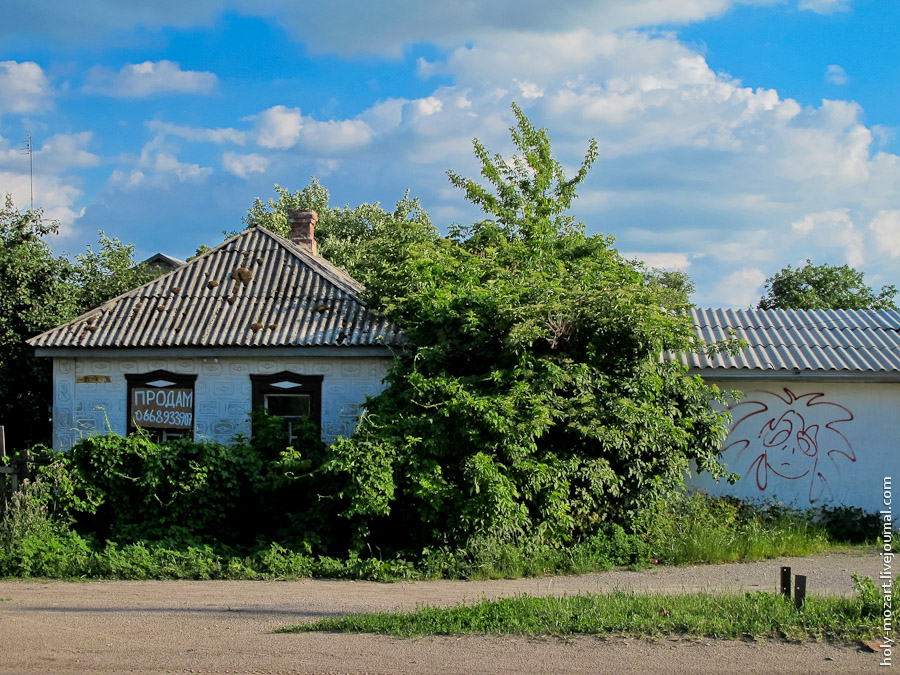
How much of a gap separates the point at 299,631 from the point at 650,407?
5684 mm

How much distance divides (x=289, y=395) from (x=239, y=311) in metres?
1.85

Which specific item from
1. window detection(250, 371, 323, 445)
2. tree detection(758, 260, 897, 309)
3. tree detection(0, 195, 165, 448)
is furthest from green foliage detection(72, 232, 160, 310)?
tree detection(758, 260, 897, 309)

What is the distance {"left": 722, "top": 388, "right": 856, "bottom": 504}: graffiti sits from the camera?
12.1m

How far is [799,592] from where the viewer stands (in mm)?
7125

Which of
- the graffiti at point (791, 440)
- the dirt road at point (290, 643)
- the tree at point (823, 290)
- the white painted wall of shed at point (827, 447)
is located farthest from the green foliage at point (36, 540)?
the tree at point (823, 290)

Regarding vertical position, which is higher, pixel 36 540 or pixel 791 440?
pixel 791 440

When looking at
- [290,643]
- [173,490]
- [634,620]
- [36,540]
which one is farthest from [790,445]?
[36,540]

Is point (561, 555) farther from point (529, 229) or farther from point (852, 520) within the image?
point (529, 229)

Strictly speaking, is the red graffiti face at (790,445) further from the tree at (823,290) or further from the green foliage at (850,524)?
the tree at (823,290)

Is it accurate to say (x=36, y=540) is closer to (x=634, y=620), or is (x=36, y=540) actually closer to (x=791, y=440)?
(x=634, y=620)

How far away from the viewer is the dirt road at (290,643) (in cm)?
598

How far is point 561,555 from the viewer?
389 inches

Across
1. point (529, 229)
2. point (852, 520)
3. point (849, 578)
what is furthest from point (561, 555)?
point (529, 229)

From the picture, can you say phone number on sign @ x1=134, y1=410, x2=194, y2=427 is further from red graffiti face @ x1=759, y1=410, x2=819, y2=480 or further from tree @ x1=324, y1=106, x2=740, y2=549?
red graffiti face @ x1=759, y1=410, x2=819, y2=480
